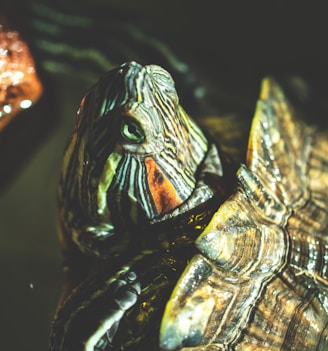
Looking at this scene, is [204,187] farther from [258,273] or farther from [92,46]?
[92,46]

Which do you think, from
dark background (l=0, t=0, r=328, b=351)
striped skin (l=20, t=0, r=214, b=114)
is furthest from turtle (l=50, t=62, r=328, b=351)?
striped skin (l=20, t=0, r=214, b=114)

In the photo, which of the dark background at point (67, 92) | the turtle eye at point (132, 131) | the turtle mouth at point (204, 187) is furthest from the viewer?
the dark background at point (67, 92)

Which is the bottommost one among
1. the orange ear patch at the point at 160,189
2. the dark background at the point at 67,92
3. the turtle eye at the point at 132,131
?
the dark background at the point at 67,92

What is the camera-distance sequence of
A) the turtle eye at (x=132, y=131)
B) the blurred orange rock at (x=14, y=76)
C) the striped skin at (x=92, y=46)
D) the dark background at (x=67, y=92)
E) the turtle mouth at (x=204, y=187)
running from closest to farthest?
1. the turtle eye at (x=132, y=131)
2. the turtle mouth at (x=204, y=187)
3. the blurred orange rock at (x=14, y=76)
4. the dark background at (x=67, y=92)
5. the striped skin at (x=92, y=46)

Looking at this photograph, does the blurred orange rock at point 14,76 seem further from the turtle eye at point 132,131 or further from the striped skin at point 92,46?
the turtle eye at point 132,131

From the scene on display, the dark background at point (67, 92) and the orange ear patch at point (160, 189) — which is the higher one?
the orange ear patch at point (160, 189)

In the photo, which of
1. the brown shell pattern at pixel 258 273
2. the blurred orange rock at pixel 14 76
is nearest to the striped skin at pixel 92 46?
the blurred orange rock at pixel 14 76

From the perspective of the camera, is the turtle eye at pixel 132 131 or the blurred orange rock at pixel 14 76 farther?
the blurred orange rock at pixel 14 76

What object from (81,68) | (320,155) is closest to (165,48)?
(81,68)
